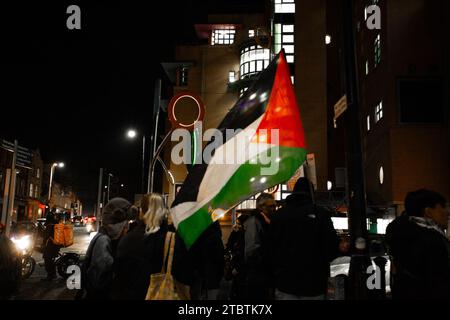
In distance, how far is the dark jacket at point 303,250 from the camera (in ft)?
14.5

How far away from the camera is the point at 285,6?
40594mm

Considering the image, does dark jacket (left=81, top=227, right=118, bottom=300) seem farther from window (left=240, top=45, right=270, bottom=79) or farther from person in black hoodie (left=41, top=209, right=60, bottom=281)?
window (left=240, top=45, right=270, bottom=79)

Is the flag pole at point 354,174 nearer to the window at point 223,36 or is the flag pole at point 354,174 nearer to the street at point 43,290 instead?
the street at point 43,290

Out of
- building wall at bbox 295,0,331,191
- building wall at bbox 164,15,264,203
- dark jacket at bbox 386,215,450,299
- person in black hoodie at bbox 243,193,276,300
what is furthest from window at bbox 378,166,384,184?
dark jacket at bbox 386,215,450,299

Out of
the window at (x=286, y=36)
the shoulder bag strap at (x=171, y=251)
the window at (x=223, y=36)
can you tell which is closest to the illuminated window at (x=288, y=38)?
the window at (x=286, y=36)

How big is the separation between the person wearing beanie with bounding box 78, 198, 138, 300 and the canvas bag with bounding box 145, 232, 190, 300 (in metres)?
0.45

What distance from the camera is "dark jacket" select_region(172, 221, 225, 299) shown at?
4527mm

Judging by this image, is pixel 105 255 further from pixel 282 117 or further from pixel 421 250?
pixel 421 250

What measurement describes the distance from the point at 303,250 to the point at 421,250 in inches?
43.9

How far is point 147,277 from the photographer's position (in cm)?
452

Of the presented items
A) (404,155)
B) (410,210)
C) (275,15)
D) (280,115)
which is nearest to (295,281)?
(410,210)

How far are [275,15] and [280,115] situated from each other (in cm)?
3788

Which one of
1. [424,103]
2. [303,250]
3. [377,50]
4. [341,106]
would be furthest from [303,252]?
[377,50]

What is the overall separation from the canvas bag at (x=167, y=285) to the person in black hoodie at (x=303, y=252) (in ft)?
3.18
